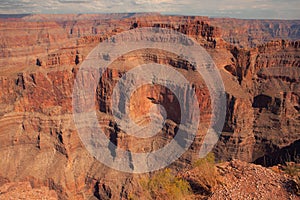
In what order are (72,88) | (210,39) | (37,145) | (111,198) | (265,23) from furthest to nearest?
(265,23) < (210,39) < (72,88) < (37,145) < (111,198)

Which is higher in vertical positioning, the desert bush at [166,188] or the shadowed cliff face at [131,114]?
the desert bush at [166,188]

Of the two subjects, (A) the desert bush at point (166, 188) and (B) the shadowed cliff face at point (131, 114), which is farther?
(B) the shadowed cliff face at point (131, 114)

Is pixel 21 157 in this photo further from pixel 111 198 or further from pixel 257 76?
pixel 257 76

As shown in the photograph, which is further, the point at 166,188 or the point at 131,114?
the point at 131,114

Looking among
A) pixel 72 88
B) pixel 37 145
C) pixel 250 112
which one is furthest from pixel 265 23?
pixel 37 145

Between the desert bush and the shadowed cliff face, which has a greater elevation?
the desert bush

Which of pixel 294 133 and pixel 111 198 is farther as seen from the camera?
pixel 294 133

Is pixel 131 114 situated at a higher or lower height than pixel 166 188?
lower

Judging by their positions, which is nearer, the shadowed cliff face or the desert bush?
the desert bush
